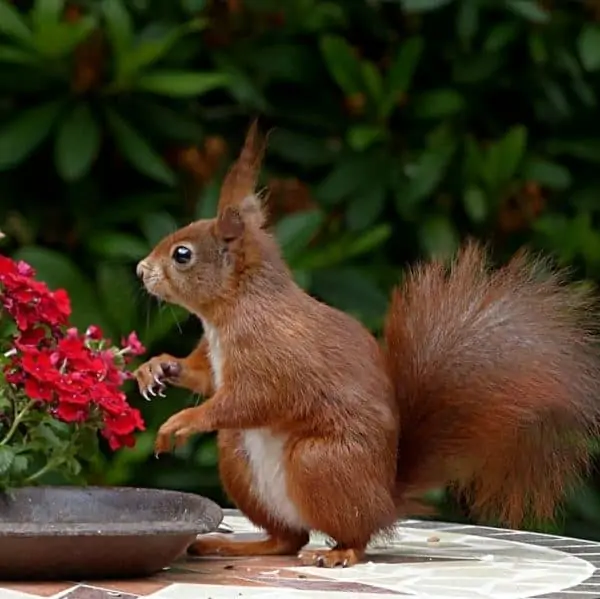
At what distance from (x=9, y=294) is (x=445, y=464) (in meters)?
0.57

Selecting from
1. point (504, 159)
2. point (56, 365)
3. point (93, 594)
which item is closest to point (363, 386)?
point (56, 365)

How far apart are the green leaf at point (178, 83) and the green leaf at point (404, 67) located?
0.35m

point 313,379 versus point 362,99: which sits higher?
point 362,99

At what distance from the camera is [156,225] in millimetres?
3053

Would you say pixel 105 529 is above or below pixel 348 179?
below

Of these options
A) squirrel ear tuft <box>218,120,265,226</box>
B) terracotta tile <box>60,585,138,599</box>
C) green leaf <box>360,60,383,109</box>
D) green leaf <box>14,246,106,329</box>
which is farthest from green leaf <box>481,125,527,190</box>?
terracotta tile <box>60,585,138,599</box>

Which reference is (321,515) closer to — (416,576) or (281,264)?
(416,576)

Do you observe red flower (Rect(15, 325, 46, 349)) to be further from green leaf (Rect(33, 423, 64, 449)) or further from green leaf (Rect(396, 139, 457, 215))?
green leaf (Rect(396, 139, 457, 215))

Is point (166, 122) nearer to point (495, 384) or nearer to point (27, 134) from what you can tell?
point (27, 134)

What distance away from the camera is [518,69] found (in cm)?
344

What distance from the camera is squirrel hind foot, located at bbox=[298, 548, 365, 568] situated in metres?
2.07

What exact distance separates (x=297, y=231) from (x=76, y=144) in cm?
39

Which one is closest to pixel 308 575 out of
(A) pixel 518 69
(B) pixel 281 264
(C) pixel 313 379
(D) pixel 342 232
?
(C) pixel 313 379

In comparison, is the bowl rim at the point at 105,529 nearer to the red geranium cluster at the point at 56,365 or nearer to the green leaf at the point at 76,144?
the red geranium cluster at the point at 56,365
